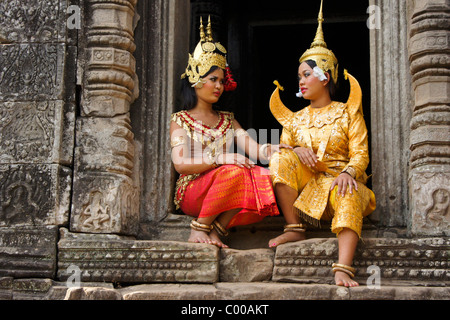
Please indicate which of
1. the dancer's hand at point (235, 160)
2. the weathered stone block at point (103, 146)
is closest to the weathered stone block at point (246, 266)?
the dancer's hand at point (235, 160)

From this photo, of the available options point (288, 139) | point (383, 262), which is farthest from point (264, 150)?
point (383, 262)

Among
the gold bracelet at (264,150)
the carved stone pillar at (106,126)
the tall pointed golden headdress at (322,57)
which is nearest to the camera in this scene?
the carved stone pillar at (106,126)

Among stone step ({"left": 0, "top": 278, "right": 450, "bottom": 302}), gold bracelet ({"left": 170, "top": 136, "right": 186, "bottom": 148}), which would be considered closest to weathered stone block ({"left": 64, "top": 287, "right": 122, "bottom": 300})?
stone step ({"left": 0, "top": 278, "right": 450, "bottom": 302})

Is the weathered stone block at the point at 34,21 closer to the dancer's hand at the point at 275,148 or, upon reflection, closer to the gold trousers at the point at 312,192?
→ the dancer's hand at the point at 275,148

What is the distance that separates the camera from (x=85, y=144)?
160 inches

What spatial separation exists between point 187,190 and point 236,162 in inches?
15.8

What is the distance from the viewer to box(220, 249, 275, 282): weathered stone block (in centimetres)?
376

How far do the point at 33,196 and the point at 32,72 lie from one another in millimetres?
761

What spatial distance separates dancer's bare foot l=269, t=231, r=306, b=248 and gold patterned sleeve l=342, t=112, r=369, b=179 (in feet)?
1.48

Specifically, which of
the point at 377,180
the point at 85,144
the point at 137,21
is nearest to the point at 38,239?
the point at 85,144

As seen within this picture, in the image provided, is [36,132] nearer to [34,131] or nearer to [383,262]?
[34,131]

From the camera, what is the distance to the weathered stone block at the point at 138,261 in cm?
374

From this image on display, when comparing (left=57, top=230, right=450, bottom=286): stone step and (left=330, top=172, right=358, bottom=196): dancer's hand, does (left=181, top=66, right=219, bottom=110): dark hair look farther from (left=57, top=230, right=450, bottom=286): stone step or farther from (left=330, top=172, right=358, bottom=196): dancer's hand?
(left=330, top=172, right=358, bottom=196): dancer's hand

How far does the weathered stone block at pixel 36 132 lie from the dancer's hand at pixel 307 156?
4.46ft
